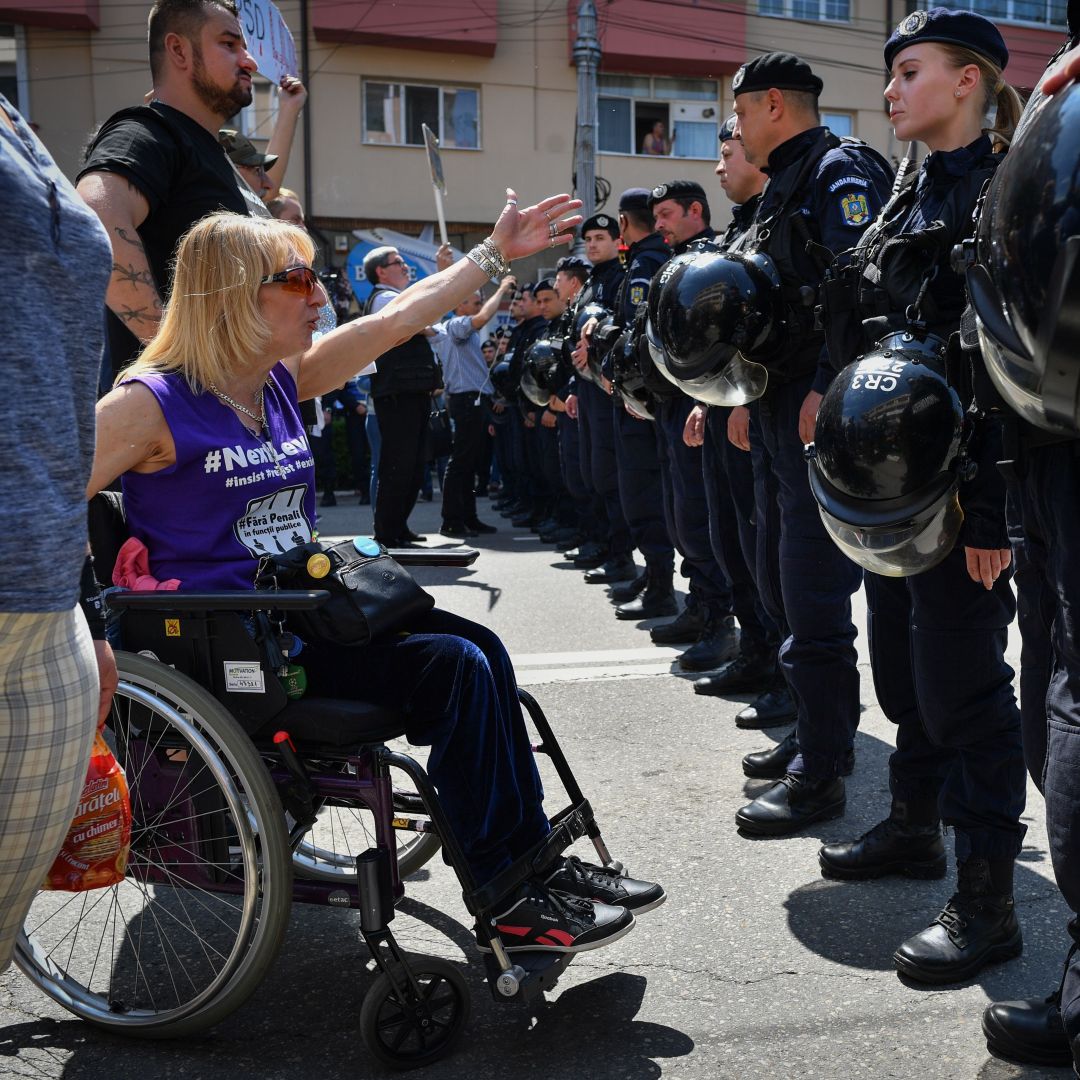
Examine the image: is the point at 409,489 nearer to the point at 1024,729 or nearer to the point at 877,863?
the point at 877,863

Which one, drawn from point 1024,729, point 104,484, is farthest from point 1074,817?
point 104,484

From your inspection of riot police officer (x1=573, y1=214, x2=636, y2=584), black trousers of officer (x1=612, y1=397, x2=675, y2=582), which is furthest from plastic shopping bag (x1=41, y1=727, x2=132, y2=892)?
riot police officer (x1=573, y1=214, x2=636, y2=584)

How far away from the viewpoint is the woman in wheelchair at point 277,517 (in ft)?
7.96

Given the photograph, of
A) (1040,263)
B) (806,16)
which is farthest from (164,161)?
(806,16)

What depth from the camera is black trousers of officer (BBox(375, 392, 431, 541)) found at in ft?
27.5

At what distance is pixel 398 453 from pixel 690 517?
322 cm

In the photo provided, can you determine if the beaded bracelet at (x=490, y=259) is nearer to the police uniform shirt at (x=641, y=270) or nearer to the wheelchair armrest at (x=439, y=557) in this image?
the wheelchair armrest at (x=439, y=557)

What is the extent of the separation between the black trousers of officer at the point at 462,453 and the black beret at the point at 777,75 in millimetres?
6927

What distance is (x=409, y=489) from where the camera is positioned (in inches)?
339

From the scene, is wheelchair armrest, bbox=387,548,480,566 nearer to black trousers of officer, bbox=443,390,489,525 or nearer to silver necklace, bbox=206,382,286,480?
silver necklace, bbox=206,382,286,480

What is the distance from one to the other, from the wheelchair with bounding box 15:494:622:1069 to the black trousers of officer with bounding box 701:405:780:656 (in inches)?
83.0

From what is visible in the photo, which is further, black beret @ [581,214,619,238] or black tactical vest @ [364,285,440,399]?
black tactical vest @ [364,285,440,399]

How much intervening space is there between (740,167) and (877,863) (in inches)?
98.2

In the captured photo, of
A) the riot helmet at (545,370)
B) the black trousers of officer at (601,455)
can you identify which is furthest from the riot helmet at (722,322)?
the riot helmet at (545,370)
